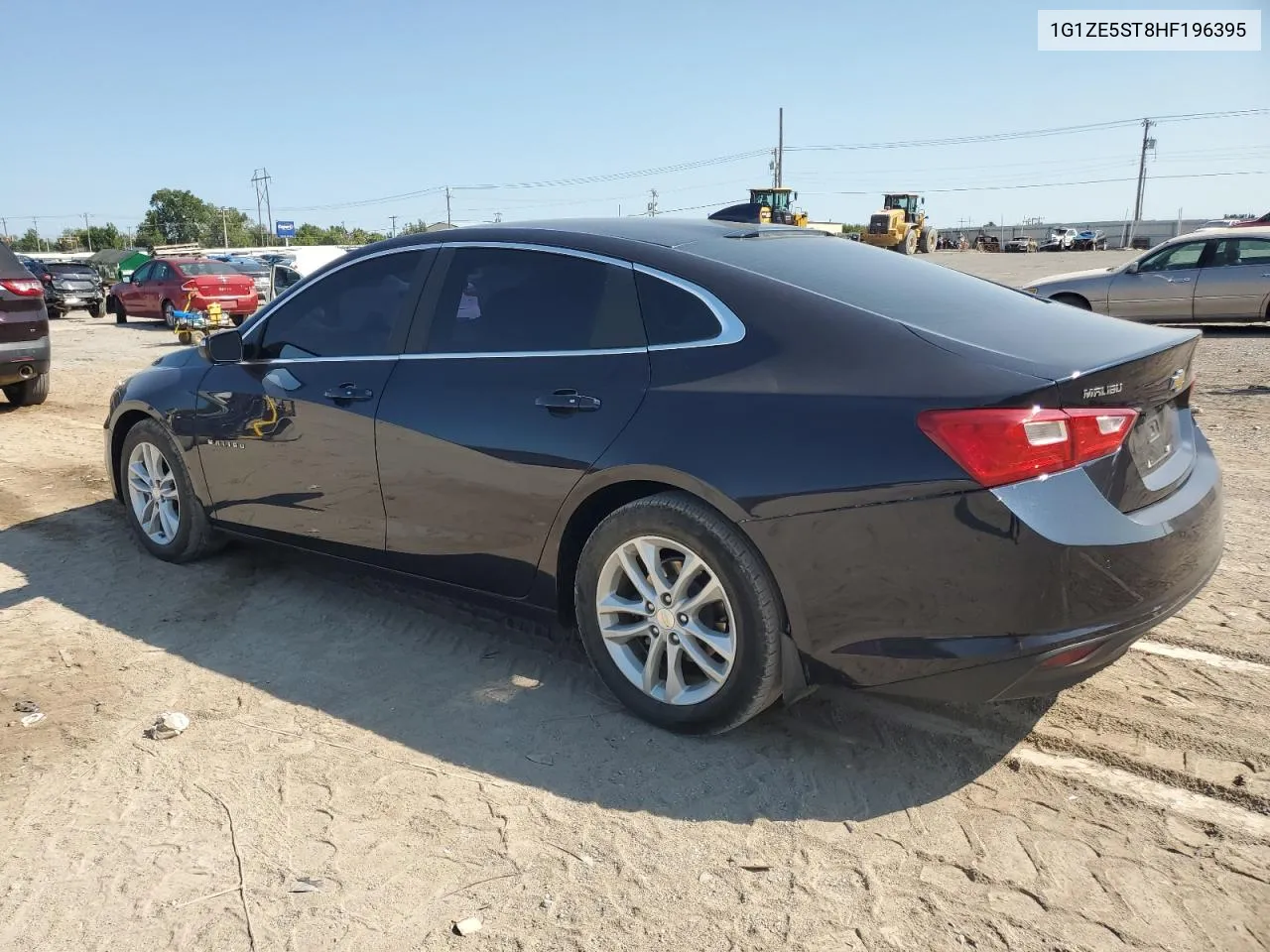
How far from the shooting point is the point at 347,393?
403 cm

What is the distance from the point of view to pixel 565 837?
272cm

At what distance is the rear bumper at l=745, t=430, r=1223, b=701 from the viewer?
257cm

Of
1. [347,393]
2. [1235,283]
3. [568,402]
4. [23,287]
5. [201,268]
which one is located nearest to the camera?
[568,402]

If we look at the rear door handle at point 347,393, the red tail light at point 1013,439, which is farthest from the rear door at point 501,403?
the red tail light at point 1013,439

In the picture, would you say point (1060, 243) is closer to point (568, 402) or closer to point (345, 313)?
point (345, 313)

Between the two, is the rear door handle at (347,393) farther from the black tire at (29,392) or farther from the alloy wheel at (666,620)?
the black tire at (29,392)

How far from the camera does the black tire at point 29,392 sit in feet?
32.8

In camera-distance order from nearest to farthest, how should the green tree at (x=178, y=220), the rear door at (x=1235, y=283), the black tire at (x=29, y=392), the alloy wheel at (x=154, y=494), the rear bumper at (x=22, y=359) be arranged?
the alloy wheel at (x=154, y=494), the rear bumper at (x=22, y=359), the black tire at (x=29, y=392), the rear door at (x=1235, y=283), the green tree at (x=178, y=220)

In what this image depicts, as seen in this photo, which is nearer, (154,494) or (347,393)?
(347,393)

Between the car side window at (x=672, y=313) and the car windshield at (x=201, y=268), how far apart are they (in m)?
22.1

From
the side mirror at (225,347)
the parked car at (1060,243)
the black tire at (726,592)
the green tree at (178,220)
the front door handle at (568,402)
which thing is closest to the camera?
the black tire at (726,592)

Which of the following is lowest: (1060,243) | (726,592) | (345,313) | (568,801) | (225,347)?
(568,801)

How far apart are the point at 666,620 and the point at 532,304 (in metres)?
1.28

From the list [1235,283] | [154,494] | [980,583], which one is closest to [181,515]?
[154,494]
